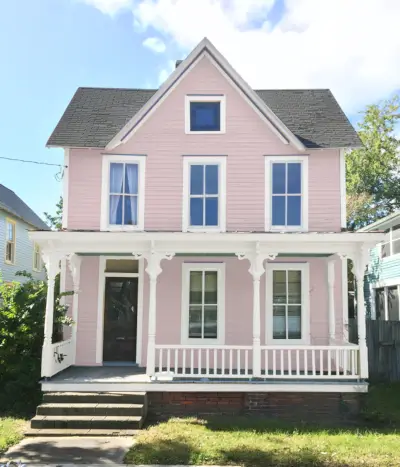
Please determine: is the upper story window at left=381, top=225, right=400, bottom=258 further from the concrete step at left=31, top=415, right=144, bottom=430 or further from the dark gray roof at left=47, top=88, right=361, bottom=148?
the concrete step at left=31, top=415, right=144, bottom=430

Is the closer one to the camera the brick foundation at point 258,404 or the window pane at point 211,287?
the brick foundation at point 258,404

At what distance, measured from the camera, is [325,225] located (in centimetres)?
1210

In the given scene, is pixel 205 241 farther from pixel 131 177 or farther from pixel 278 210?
pixel 131 177

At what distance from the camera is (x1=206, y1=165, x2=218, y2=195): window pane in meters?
12.3

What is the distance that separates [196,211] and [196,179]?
83 centimetres

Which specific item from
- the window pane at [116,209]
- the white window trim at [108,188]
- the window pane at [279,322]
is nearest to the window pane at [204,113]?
the white window trim at [108,188]

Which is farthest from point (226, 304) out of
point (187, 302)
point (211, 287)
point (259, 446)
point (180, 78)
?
point (180, 78)

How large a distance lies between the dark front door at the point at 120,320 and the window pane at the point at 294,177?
15.2 ft

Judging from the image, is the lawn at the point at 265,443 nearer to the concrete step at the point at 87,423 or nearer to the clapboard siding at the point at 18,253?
the concrete step at the point at 87,423

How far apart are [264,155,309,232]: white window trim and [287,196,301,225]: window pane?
0.34 ft

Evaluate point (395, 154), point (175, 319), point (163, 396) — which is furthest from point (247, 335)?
point (395, 154)

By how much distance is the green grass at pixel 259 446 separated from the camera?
279 inches

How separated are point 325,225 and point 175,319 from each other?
4427mm

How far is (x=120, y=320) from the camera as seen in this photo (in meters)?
12.1
